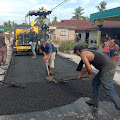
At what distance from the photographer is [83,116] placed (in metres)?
2.90

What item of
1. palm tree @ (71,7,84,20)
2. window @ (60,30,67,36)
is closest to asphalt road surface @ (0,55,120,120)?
window @ (60,30,67,36)

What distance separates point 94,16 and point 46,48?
311 inches

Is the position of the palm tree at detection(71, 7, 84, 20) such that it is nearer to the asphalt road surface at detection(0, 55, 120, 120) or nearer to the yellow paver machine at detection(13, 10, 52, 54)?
the yellow paver machine at detection(13, 10, 52, 54)

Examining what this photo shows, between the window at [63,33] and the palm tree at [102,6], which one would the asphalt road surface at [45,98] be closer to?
the window at [63,33]

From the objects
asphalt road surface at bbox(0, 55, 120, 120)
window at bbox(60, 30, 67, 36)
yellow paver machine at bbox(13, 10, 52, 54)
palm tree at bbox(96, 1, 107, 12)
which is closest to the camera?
asphalt road surface at bbox(0, 55, 120, 120)

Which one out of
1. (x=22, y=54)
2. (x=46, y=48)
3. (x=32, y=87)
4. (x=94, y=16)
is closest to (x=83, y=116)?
(x=32, y=87)

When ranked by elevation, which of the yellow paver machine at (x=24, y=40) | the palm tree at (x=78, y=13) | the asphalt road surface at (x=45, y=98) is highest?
the palm tree at (x=78, y=13)

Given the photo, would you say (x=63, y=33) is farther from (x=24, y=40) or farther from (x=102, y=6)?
(x=102, y=6)

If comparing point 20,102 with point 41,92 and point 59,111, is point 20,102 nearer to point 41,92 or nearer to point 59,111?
point 41,92

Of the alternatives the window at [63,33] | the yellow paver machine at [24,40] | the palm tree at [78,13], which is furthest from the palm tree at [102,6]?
the yellow paver machine at [24,40]

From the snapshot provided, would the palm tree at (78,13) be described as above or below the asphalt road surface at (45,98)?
above

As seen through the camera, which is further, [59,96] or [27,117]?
[59,96]

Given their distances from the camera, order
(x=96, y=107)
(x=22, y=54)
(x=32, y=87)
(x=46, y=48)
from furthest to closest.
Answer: (x=22, y=54)
(x=46, y=48)
(x=32, y=87)
(x=96, y=107)

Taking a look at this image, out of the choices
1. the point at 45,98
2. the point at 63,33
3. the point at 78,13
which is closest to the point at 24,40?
the point at 45,98
